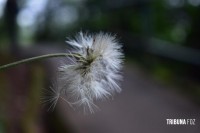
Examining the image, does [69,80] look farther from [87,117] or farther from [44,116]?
[44,116]

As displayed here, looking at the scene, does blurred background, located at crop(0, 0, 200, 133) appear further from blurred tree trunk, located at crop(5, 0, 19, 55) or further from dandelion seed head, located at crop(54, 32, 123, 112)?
dandelion seed head, located at crop(54, 32, 123, 112)

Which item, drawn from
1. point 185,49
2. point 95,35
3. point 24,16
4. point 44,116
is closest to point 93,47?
point 95,35

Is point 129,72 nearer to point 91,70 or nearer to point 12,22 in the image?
point 12,22

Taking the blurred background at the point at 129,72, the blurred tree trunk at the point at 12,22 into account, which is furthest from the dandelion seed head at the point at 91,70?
the blurred tree trunk at the point at 12,22

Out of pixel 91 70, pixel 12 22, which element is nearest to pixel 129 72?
pixel 12 22

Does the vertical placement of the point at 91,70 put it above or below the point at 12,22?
below

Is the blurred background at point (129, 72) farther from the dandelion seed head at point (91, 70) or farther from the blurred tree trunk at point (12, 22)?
the dandelion seed head at point (91, 70)
